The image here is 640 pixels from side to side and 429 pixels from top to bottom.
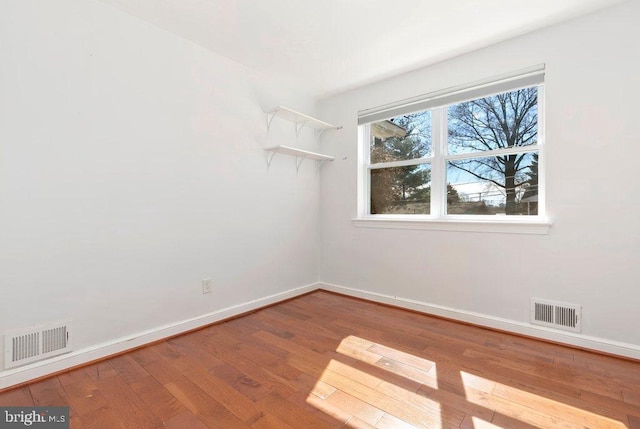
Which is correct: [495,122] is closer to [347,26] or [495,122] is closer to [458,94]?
[458,94]

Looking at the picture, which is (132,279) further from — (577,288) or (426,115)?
(577,288)

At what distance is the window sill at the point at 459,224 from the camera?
2.39 m

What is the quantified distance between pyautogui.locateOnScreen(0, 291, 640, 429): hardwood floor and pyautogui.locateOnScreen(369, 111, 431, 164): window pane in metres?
1.76

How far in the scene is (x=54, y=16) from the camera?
6.14 ft

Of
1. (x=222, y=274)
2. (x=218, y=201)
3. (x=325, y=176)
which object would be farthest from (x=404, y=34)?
(x=222, y=274)

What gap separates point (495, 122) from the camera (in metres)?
2.68

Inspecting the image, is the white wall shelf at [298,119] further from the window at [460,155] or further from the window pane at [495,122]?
the window pane at [495,122]

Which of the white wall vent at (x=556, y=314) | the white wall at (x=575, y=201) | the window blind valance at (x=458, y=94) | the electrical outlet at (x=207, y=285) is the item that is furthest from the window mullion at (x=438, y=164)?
the electrical outlet at (x=207, y=285)

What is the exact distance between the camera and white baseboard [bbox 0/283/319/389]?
1769mm

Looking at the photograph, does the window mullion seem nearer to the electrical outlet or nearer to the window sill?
the window sill

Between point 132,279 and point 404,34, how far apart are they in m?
2.78

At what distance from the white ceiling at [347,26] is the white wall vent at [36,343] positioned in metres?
2.15

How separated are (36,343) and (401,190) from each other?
3119 millimetres

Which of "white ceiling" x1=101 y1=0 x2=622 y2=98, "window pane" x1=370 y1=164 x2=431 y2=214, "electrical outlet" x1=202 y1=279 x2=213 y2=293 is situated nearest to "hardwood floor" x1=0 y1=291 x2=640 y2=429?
"electrical outlet" x1=202 y1=279 x2=213 y2=293
